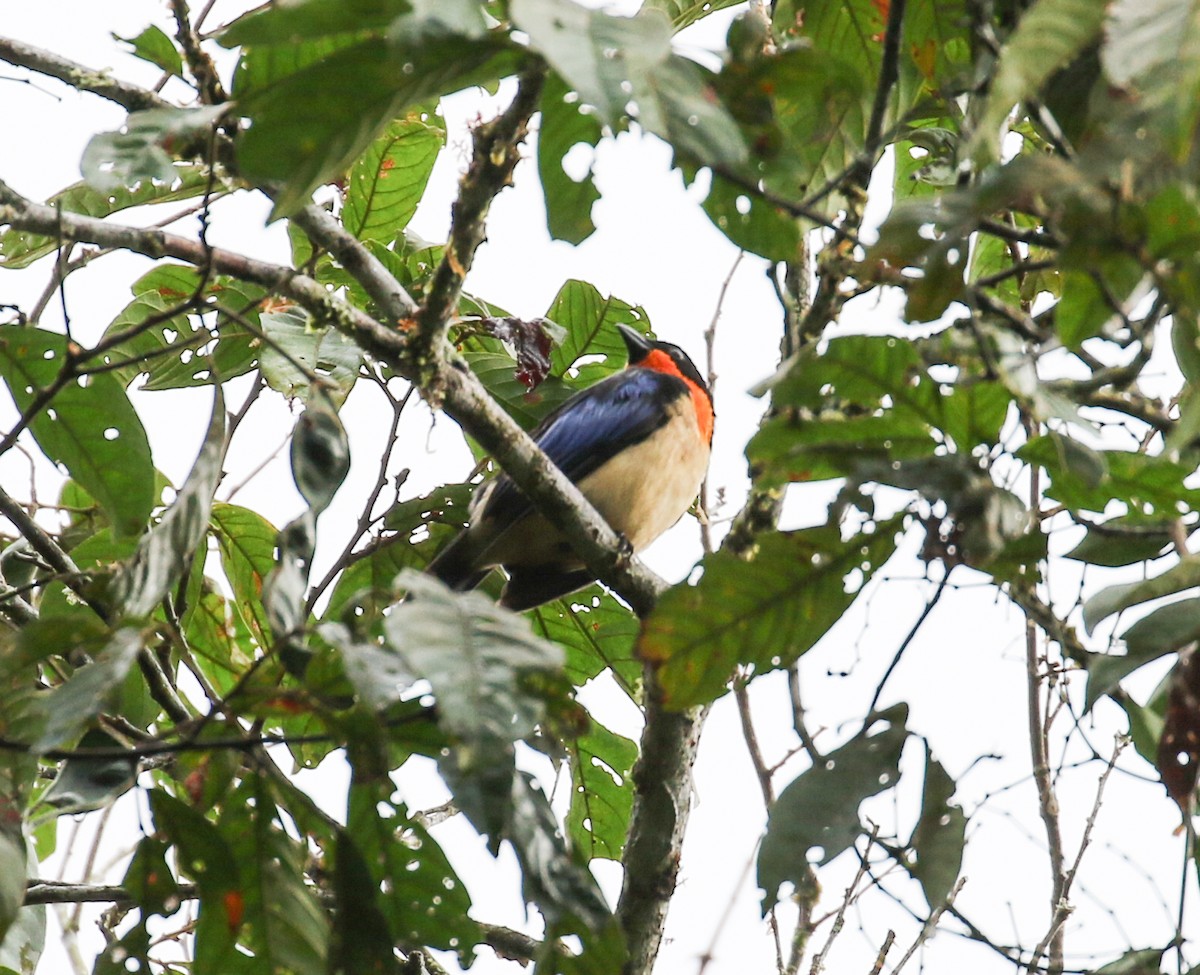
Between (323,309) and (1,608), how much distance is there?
3.29ft

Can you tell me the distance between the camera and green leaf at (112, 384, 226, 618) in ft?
5.52

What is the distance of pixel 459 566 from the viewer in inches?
158

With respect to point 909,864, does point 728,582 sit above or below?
above

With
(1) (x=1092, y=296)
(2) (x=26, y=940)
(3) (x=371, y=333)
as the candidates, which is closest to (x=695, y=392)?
(3) (x=371, y=333)

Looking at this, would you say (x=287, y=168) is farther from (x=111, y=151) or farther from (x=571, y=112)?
(x=571, y=112)

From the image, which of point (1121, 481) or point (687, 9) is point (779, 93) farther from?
point (687, 9)

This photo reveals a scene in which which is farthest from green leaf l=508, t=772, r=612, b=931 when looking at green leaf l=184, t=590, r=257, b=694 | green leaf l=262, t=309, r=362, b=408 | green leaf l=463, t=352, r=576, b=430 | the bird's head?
the bird's head

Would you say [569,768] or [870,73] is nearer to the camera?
[870,73]

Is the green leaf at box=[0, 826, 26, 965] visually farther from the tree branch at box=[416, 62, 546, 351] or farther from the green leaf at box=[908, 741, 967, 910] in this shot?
the green leaf at box=[908, 741, 967, 910]

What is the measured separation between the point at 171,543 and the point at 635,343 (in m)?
2.76

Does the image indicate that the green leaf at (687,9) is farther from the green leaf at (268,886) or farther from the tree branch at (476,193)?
the green leaf at (268,886)

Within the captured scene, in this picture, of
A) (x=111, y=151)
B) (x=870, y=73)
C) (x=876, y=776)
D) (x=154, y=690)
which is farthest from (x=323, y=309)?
(x=876, y=776)

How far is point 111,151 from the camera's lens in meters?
1.65

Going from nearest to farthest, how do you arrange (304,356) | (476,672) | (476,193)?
(476,672), (476,193), (304,356)
